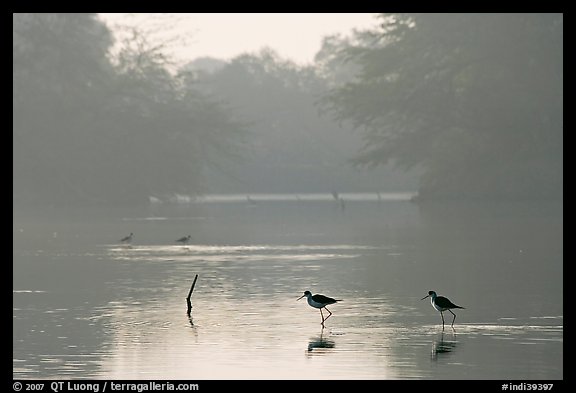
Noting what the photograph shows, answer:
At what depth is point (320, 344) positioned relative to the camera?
1867 centimetres

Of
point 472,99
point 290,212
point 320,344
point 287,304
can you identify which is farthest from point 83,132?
point 320,344

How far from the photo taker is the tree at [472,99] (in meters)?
75.6

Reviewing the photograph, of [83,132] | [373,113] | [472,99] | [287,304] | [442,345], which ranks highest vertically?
[472,99]

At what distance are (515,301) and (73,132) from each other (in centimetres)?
5867

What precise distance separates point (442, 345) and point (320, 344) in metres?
1.60

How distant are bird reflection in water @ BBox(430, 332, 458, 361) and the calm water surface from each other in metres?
0.04

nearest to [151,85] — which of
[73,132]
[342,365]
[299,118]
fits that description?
[73,132]

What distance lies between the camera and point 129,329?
20672 millimetres

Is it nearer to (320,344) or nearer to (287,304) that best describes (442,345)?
(320,344)

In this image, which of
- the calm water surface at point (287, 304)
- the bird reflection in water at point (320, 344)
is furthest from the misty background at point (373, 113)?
the bird reflection in water at point (320, 344)

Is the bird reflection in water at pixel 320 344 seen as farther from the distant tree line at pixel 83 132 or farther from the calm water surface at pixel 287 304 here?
the distant tree line at pixel 83 132
